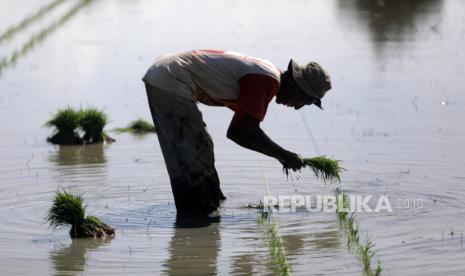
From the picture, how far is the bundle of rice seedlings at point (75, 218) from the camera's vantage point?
23.4 ft

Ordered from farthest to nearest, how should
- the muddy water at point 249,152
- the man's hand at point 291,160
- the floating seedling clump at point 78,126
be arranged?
the floating seedling clump at point 78,126 → the man's hand at point 291,160 → the muddy water at point 249,152

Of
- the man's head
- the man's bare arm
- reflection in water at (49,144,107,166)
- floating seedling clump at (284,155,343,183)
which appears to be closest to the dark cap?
the man's head

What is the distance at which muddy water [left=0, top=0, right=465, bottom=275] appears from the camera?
6758mm

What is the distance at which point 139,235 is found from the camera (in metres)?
7.27

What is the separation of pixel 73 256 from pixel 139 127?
4524mm

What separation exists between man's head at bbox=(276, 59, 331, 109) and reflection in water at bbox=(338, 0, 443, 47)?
9497 mm

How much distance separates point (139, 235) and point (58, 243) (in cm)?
52

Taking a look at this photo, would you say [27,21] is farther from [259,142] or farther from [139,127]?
[259,142]

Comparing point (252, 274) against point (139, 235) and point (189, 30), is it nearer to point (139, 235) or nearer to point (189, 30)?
point (139, 235)

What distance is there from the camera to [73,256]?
22.2 feet

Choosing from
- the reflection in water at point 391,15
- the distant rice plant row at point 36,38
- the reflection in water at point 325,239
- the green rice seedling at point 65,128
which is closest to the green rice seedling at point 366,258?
the reflection in water at point 325,239

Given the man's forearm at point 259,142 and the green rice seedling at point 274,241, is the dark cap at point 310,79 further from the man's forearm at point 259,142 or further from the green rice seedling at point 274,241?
the green rice seedling at point 274,241

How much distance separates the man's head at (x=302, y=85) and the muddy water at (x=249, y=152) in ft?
2.72

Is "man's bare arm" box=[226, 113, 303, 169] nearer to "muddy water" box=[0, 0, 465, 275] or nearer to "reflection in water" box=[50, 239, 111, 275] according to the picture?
"muddy water" box=[0, 0, 465, 275]
